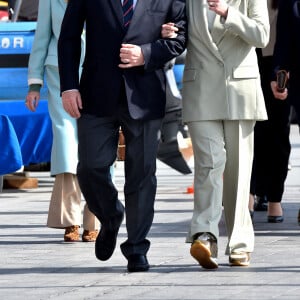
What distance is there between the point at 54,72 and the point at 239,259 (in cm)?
216

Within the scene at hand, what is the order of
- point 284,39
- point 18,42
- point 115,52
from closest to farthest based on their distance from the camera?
point 115,52 → point 284,39 → point 18,42

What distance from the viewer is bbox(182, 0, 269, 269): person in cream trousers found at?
7227 mm

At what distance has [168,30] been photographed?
703cm

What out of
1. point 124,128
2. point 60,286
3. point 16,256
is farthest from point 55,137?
point 60,286

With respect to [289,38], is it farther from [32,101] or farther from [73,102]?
[73,102]

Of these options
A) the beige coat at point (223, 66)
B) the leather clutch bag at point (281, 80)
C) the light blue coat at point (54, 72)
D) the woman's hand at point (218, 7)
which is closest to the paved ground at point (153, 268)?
the light blue coat at point (54, 72)

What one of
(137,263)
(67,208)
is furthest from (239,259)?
(67,208)

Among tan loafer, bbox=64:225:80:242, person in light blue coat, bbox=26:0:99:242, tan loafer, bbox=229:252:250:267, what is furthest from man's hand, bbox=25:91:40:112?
tan loafer, bbox=229:252:250:267

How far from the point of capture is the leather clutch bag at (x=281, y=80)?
8.33 metres

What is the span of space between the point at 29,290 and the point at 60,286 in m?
0.17

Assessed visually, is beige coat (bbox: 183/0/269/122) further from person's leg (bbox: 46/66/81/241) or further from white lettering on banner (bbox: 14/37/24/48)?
white lettering on banner (bbox: 14/37/24/48)

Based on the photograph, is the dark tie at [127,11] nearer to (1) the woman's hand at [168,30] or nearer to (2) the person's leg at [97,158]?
(1) the woman's hand at [168,30]

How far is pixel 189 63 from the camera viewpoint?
24.1ft

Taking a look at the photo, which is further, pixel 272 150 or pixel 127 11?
pixel 272 150
